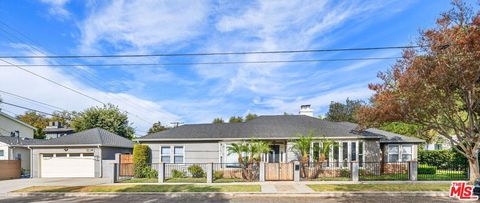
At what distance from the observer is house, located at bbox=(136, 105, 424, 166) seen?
22.4 metres

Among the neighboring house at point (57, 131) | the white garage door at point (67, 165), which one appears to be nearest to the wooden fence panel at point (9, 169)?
the white garage door at point (67, 165)

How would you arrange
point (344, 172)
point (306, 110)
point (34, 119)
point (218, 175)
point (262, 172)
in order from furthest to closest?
point (34, 119)
point (306, 110)
point (218, 175)
point (344, 172)
point (262, 172)

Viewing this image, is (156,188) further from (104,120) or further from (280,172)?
(104,120)

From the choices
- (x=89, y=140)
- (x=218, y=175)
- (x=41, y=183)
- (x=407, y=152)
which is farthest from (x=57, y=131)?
(x=407, y=152)

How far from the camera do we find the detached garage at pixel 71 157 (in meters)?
24.7

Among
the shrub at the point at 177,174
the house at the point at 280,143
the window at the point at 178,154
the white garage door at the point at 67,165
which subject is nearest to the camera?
the shrub at the point at 177,174

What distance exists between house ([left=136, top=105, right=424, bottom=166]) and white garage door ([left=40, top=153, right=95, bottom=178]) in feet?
14.5

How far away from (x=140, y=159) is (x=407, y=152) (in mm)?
17760

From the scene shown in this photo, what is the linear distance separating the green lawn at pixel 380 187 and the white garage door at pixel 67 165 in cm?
1615

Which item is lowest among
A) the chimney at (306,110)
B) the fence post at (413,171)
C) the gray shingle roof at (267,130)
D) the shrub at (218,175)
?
the shrub at (218,175)

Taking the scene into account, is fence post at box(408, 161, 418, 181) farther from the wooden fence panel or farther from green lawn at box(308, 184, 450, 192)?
the wooden fence panel

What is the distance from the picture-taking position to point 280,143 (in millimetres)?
23516

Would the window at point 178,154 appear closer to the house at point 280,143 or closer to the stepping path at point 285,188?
the house at point 280,143

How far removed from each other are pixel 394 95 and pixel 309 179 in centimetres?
647
